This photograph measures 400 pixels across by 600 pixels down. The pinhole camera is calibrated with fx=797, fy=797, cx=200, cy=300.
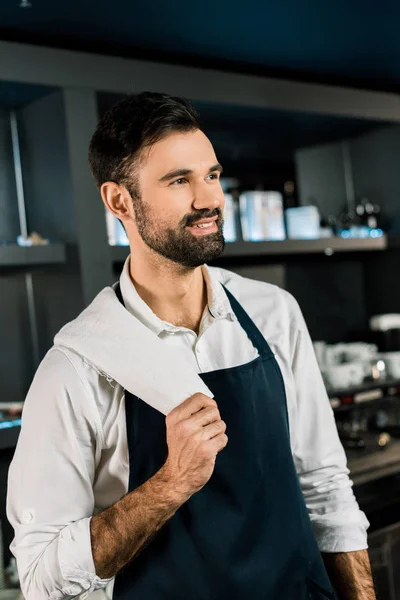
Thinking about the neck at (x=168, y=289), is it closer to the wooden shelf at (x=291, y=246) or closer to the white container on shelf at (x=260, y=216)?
the wooden shelf at (x=291, y=246)

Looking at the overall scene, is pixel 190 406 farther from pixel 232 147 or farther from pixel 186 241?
pixel 232 147

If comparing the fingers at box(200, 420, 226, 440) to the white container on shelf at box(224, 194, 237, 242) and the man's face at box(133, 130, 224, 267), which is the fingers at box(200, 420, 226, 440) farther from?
Result: the white container on shelf at box(224, 194, 237, 242)

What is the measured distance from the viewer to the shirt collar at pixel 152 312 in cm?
167

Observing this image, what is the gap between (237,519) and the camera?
1557 millimetres

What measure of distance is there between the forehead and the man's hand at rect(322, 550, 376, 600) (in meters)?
0.88

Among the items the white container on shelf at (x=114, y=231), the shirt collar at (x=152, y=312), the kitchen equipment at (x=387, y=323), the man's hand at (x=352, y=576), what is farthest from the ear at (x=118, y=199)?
the kitchen equipment at (x=387, y=323)

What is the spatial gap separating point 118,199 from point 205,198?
0.22 m

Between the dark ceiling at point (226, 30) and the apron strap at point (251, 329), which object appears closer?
the apron strap at point (251, 329)

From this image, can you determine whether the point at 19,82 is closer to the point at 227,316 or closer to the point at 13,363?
the point at 13,363

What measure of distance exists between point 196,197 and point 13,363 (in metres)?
1.58

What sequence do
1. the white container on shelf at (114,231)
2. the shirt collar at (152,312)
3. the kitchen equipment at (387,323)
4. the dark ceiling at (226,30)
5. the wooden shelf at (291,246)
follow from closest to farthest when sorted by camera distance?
1. the shirt collar at (152,312)
2. the dark ceiling at (226,30)
3. the white container on shelf at (114,231)
4. the wooden shelf at (291,246)
5. the kitchen equipment at (387,323)

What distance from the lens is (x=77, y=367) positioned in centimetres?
155

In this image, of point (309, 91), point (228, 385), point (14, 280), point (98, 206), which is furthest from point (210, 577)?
point (309, 91)

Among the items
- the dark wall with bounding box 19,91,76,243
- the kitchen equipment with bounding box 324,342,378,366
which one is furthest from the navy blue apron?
the kitchen equipment with bounding box 324,342,378,366
